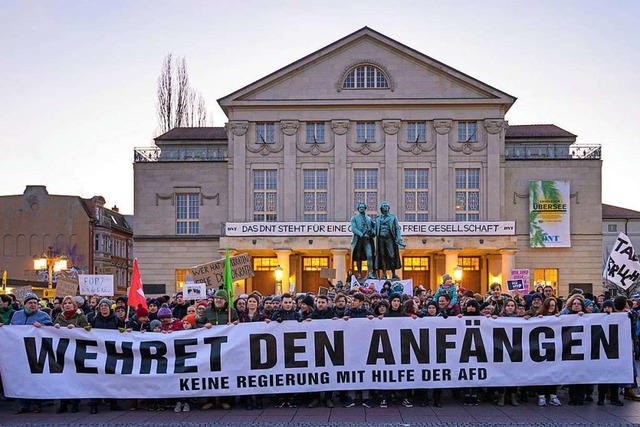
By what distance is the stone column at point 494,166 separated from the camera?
48.8 meters

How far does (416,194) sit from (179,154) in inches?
755

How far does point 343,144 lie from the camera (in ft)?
163

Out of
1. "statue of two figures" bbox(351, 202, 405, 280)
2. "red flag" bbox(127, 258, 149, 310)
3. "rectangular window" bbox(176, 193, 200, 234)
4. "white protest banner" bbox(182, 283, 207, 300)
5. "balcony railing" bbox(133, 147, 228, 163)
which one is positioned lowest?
"white protest banner" bbox(182, 283, 207, 300)

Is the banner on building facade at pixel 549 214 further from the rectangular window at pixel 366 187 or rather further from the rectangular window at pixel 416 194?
the rectangular window at pixel 366 187

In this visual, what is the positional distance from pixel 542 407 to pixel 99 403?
7.02m

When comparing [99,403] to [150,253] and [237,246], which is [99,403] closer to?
[237,246]

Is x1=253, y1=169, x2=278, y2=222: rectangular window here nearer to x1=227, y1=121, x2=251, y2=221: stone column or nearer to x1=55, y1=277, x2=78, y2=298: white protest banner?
x1=227, y1=121, x2=251, y2=221: stone column

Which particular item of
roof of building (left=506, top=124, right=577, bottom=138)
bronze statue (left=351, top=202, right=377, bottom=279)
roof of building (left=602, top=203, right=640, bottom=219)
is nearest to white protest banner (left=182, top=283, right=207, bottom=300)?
bronze statue (left=351, top=202, right=377, bottom=279)

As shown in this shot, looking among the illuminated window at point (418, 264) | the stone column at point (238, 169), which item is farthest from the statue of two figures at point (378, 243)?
the illuminated window at point (418, 264)

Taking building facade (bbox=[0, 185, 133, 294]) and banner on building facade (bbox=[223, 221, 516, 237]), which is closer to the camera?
banner on building facade (bbox=[223, 221, 516, 237])

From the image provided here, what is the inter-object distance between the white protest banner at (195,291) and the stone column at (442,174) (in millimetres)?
33244

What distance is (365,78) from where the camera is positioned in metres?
50.7

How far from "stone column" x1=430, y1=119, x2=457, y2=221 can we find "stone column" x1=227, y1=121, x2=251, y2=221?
13456mm

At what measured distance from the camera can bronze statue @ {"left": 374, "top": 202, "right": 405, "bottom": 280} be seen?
65.8 feet
